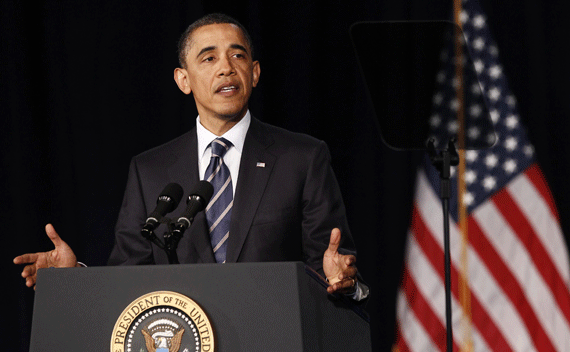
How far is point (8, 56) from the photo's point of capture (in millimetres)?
3279

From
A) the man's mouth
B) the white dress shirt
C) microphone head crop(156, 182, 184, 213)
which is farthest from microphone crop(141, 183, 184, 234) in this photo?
the man's mouth

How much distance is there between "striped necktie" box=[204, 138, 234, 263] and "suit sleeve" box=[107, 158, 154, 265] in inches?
8.4

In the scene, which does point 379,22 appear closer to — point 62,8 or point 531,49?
→ point 531,49

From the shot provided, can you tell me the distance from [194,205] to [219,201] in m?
0.48

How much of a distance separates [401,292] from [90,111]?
1802 millimetres

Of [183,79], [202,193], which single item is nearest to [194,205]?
[202,193]

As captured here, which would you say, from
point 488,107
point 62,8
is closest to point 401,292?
point 488,107

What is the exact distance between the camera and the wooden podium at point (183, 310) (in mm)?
1164

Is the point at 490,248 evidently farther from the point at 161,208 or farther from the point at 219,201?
the point at 161,208

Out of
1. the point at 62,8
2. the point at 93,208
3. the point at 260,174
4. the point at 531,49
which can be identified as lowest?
the point at 93,208

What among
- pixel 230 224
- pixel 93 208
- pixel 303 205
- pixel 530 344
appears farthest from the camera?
pixel 93 208

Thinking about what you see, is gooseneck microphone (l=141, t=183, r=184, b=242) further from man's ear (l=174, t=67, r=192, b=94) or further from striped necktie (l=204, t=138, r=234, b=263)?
man's ear (l=174, t=67, r=192, b=94)

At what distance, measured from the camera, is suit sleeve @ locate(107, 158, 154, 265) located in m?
1.87

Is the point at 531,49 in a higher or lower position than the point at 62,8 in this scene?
lower
